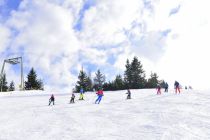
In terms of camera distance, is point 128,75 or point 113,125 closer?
point 113,125

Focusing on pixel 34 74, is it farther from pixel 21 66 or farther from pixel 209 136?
pixel 209 136

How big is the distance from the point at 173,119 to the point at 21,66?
1858 inches

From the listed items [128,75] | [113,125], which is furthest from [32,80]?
[113,125]

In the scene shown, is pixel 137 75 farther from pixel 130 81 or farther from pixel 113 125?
pixel 113 125

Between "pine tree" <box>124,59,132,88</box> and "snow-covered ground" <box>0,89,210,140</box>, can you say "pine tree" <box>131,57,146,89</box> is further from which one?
"snow-covered ground" <box>0,89,210,140</box>

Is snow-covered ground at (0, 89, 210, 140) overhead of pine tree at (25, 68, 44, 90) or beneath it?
beneath

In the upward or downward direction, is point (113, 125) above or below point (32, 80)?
below

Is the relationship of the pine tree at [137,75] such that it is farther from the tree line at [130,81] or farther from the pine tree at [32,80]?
the pine tree at [32,80]

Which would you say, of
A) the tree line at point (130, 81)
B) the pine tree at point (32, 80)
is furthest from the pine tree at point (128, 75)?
the pine tree at point (32, 80)

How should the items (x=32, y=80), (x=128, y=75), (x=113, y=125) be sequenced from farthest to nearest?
(x=128, y=75) < (x=32, y=80) < (x=113, y=125)

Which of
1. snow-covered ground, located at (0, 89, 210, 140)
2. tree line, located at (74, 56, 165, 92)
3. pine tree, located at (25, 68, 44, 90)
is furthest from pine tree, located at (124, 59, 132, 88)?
snow-covered ground, located at (0, 89, 210, 140)

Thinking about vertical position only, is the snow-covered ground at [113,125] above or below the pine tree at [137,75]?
below

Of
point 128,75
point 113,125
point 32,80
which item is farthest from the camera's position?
point 128,75

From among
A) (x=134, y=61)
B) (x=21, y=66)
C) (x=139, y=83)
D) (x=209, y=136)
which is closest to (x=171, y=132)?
(x=209, y=136)
